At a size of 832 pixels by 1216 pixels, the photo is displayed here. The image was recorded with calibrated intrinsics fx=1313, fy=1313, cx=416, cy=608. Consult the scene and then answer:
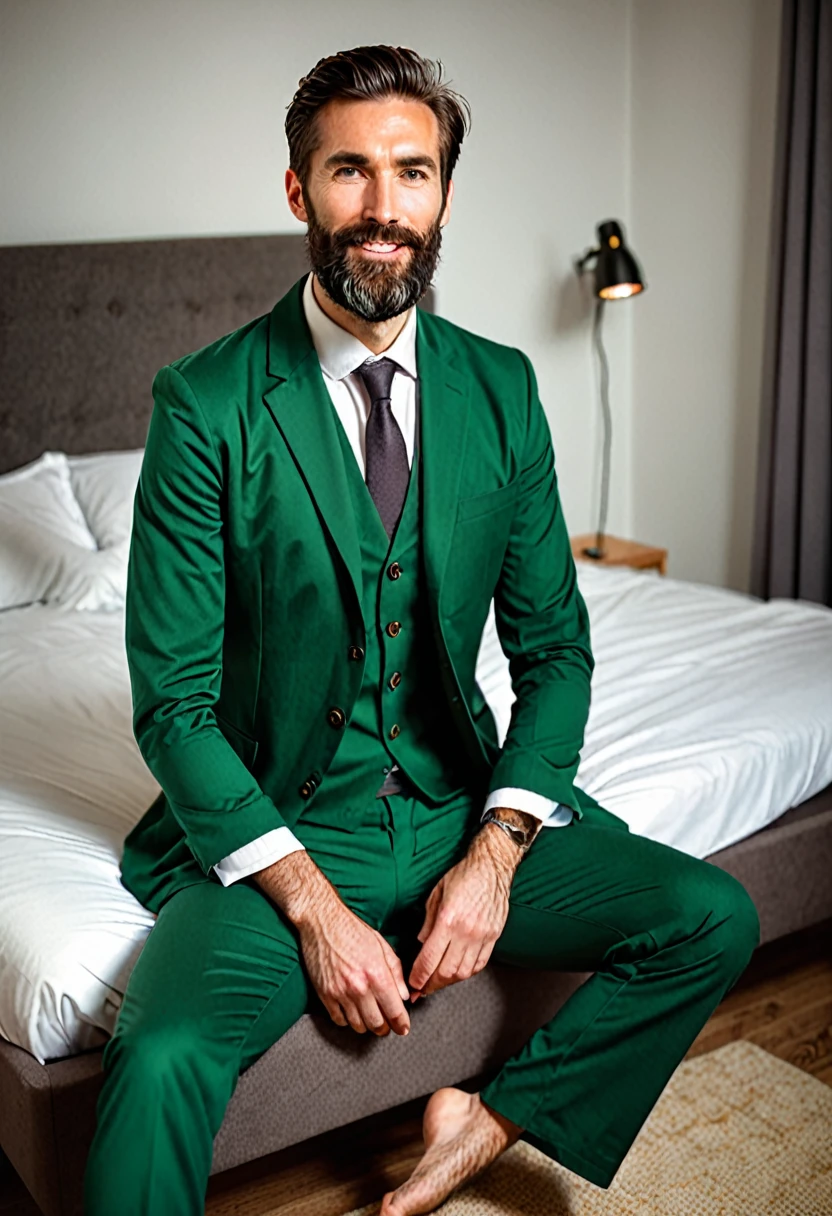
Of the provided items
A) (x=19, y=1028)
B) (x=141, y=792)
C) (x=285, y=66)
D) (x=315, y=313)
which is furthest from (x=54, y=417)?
(x=19, y=1028)

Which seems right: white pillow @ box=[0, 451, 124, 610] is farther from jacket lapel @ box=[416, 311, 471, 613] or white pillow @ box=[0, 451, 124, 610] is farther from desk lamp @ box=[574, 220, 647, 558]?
desk lamp @ box=[574, 220, 647, 558]

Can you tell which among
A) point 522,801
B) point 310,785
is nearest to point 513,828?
point 522,801

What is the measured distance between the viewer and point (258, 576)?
5.53ft

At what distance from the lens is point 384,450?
1.75m

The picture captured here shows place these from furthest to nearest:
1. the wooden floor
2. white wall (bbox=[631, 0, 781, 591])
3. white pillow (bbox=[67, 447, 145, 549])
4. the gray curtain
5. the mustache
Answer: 1. white wall (bbox=[631, 0, 781, 591])
2. the gray curtain
3. white pillow (bbox=[67, 447, 145, 549])
4. the wooden floor
5. the mustache

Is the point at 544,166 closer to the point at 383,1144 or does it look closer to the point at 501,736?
the point at 501,736

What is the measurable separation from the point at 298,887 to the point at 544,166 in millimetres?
3207

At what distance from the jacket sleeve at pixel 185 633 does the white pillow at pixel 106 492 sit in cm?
154

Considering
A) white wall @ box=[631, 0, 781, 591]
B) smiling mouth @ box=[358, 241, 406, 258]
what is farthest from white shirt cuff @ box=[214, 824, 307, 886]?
white wall @ box=[631, 0, 781, 591]

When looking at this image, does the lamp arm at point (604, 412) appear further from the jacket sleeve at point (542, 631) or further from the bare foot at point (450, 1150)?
the bare foot at point (450, 1150)

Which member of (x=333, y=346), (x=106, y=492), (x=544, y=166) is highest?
(x=544, y=166)

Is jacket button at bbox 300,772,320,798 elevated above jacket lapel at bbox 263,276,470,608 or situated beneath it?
situated beneath

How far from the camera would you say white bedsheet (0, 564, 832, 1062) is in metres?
1.62

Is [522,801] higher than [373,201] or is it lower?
lower
